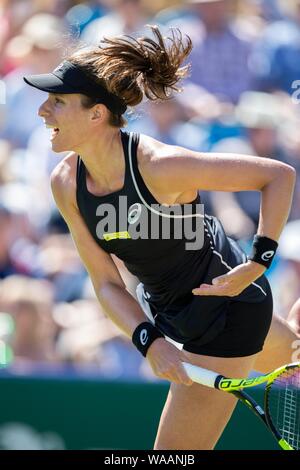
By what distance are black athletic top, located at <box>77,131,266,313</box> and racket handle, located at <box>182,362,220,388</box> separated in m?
0.31

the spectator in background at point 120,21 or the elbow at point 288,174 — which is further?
the spectator in background at point 120,21

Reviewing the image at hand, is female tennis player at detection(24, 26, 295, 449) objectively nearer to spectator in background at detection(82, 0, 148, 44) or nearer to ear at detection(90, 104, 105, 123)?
ear at detection(90, 104, 105, 123)

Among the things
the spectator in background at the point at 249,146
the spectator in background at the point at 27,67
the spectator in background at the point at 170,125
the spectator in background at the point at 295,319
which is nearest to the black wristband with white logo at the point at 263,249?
the spectator in background at the point at 295,319

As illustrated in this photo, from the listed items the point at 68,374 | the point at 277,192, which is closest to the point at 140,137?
the point at 277,192

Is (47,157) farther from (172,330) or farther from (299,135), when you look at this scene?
(172,330)

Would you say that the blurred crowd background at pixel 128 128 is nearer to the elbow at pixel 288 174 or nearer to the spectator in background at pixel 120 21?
the spectator in background at pixel 120 21

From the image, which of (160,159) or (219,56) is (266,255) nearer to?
(160,159)

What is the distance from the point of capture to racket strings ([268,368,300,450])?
3.63 meters

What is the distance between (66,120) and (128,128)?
2.76m

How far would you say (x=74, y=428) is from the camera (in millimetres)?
5031

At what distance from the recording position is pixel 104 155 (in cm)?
350
